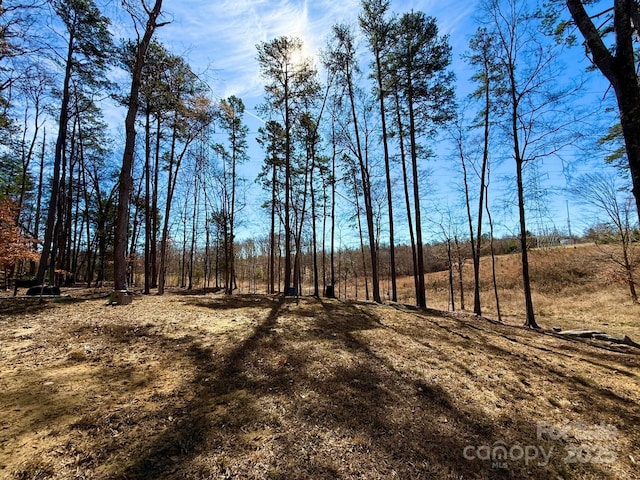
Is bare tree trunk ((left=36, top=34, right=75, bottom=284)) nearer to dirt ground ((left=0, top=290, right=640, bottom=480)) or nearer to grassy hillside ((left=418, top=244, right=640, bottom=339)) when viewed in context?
dirt ground ((left=0, top=290, right=640, bottom=480))

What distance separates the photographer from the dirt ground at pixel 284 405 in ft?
7.38

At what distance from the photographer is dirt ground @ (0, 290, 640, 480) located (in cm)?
225

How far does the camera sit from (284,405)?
3.04 meters

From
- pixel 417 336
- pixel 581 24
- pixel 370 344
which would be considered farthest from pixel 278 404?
pixel 581 24

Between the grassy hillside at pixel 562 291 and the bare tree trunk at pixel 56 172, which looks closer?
the bare tree trunk at pixel 56 172

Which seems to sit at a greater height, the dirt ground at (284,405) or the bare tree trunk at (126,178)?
the bare tree trunk at (126,178)

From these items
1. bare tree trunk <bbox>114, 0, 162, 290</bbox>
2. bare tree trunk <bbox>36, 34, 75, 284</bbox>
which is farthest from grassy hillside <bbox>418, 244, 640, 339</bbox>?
bare tree trunk <bbox>36, 34, 75, 284</bbox>

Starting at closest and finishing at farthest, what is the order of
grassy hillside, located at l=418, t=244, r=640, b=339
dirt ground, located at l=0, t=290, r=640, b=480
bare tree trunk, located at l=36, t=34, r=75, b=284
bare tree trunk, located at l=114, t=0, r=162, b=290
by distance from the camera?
dirt ground, located at l=0, t=290, r=640, b=480, bare tree trunk, located at l=114, t=0, r=162, b=290, bare tree trunk, located at l=36, t=34, r=75, b=284, grassy hillside, located at l=418, t=244, r=640, b=339

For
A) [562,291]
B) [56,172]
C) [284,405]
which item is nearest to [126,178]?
[56,172]

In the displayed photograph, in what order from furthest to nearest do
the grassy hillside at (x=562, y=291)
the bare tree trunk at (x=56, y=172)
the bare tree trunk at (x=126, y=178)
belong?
the grassy hillside at (x=562, y=291) < the bare tree trunk at (x=56, y=172) < the bare tree trunk at (x=126, y=178)

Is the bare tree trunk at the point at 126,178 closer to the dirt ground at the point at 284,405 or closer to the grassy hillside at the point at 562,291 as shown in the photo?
the dirt ground at the point at 284,405

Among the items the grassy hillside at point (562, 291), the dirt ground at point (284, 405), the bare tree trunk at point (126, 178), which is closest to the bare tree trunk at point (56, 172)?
the bare tree trunk at point (126, 178)

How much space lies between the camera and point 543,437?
2980mm

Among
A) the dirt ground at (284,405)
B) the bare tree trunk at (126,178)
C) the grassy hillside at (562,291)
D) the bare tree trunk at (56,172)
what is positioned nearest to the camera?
the dirt ground at (284,405)
